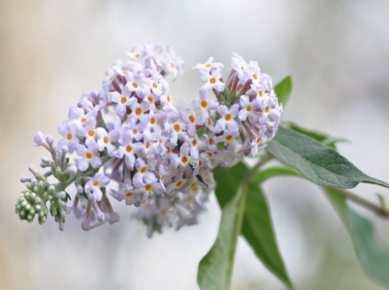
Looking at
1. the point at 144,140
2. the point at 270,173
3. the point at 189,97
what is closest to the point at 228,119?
the point at 144,140

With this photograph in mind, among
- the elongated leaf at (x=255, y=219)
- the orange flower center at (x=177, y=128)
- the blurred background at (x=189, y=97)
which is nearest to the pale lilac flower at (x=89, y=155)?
the orange flower center at (x=177, y=128)

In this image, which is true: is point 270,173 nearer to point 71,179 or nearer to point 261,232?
point 261,232

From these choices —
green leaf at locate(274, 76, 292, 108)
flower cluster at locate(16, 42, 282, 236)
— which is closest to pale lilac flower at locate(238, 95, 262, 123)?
flower cluster at locate(16, 42, 282, 236)

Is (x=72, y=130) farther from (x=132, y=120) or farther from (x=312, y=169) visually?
(x=312, y=169)

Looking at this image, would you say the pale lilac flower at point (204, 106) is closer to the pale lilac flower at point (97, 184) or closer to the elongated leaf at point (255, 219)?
the pale lilac flower at point (97, 184)

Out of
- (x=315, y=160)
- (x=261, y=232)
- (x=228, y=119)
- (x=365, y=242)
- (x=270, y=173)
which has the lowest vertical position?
(x=365, y=242)

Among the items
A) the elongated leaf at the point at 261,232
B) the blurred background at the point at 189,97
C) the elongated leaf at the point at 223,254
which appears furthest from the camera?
the blurred background at the point at 189,97

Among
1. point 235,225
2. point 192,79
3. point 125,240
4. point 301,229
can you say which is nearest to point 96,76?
point 192,79
